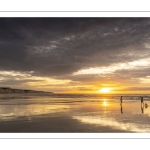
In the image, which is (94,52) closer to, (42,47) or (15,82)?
(42,47)

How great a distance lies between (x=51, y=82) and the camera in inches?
337

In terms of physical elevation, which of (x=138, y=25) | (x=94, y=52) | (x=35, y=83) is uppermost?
(x=138, y=25)
